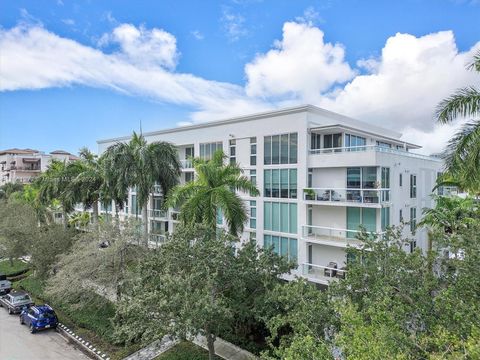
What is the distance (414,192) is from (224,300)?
17.8 meters

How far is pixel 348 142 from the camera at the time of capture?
23.5 meters

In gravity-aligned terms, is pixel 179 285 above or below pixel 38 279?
above

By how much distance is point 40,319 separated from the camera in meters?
19.3

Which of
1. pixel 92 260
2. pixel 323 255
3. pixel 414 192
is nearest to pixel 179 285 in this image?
pixel 92 260

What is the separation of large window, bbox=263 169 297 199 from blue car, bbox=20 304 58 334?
15.5m

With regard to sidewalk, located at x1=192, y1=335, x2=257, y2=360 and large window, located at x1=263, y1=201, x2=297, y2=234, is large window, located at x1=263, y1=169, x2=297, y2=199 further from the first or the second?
sidewalk, located at x1=192, y1=335, x2=257, y2=360

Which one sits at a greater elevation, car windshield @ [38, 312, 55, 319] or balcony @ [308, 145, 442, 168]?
balcony @ [308, 145, 442, 168]

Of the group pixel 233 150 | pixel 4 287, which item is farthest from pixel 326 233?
pixel 4 287

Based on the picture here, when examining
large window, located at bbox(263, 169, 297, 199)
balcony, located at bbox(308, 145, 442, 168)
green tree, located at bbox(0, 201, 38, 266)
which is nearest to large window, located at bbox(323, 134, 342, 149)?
balcony, located at bbox(308, 145, 442, 168)

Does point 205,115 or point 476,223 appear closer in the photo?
point 476,223

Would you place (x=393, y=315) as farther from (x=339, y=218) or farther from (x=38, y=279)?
(x=38, y=279)

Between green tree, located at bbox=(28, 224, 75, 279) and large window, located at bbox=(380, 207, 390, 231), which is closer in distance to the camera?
large window, located at bbox=(380, 207, 390, 231)

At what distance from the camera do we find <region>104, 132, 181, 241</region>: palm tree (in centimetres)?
2278

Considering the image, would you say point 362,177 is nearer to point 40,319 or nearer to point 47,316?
point 47,316
